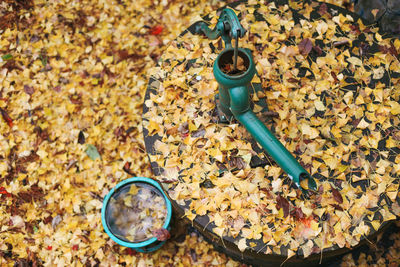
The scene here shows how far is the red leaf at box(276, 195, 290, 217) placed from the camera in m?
2.08

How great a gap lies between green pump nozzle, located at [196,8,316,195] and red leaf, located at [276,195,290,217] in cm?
13

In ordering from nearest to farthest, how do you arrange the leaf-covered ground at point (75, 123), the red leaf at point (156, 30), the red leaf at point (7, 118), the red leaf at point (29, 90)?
the leaf-covered ground at point (75, 123) → the red leaf at point (7, 118) → the red leaf at point (29, 90) → the red leaf at point (156, 30)

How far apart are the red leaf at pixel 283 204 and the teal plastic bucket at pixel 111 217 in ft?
3.14

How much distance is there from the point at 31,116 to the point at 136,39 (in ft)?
4.16

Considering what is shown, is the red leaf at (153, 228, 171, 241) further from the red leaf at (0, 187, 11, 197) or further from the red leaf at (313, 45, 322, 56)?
the red leaf at (313, 45, 322, 56)

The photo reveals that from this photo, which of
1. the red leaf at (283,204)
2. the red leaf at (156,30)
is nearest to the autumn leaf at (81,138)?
the red leaf at (156,30)

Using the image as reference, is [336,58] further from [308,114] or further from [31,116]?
[31,116]

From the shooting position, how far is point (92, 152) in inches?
126

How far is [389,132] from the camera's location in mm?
2221

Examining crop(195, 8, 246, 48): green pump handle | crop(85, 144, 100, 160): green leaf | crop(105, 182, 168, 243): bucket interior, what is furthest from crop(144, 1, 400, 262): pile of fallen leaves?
crop(85, 144, 100, 160): green leaf

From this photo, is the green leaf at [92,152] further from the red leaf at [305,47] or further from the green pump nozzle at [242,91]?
the red leaf at [305,47]

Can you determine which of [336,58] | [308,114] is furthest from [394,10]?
[308,114]

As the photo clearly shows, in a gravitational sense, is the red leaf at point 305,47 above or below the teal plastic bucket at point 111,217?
above

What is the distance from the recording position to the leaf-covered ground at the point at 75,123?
9.52 ft
